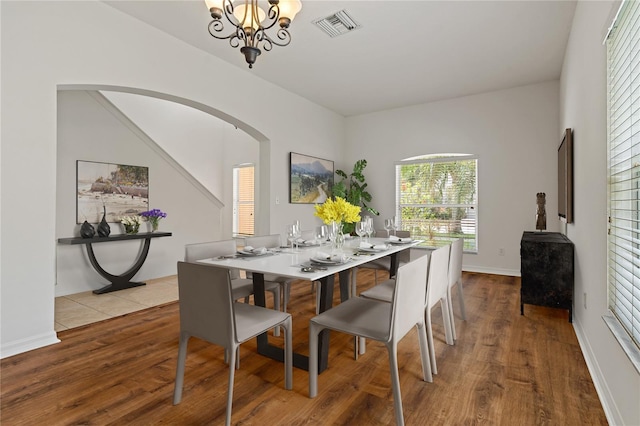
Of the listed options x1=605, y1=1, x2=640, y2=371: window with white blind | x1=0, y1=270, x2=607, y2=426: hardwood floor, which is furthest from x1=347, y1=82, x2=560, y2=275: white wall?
x1=605, y1=1, x2=640, y2=371: window with white blind

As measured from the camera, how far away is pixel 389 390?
1.98 metres

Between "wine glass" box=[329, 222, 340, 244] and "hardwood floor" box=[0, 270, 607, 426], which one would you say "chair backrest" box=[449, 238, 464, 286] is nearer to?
"hardwood floor" box=[0, 270, 607, 426]

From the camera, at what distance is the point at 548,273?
10.5 feet

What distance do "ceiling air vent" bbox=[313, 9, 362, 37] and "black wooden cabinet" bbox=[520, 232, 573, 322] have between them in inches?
111

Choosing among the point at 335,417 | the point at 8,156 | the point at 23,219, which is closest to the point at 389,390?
the point at 335,417

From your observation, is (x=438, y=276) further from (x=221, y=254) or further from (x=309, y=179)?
(x=309, y=179)

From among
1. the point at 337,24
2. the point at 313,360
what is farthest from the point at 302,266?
the point at 337,24

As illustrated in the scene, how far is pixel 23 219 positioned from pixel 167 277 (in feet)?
9.28

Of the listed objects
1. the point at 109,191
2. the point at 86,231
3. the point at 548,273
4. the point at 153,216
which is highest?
the point at 109,191

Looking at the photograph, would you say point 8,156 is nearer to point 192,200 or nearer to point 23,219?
point 23,219

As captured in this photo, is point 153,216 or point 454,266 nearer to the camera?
point 454,266

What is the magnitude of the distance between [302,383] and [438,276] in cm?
117

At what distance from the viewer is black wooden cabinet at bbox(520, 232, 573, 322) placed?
123 inches

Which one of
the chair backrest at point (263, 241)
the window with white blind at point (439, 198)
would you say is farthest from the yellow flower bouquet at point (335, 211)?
the window with white blind at point (439, 198)
